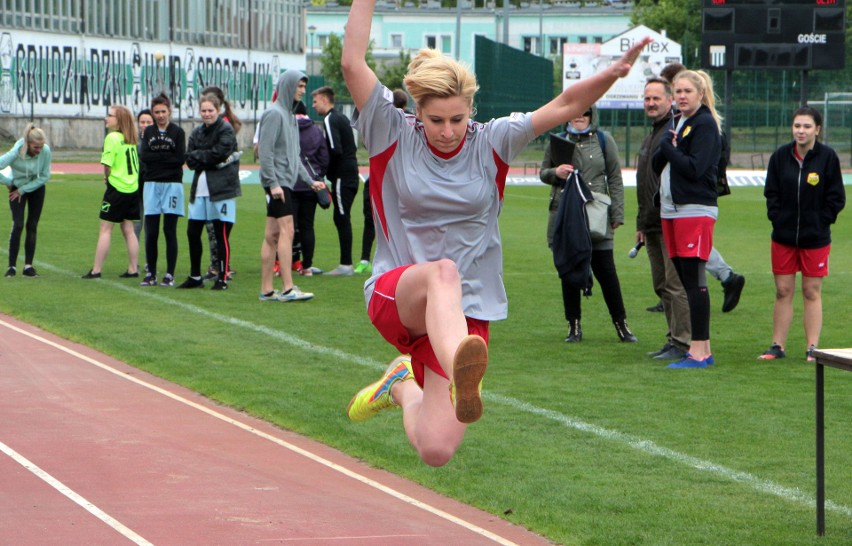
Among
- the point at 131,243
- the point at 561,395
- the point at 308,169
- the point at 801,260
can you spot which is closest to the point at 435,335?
the point at 561,395

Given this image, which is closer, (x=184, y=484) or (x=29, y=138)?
(x=184, y=484)

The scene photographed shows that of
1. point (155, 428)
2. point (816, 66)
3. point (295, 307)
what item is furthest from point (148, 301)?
point (816, 66)

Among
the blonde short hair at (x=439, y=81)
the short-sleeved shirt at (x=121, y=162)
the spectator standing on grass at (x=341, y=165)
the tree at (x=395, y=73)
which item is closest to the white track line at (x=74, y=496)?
the blonde short hair at (x=439, y=81)

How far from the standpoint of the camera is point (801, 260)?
10.3 metres

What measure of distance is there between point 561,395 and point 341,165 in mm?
7485

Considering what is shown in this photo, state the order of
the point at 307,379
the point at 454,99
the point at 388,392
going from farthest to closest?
1. the point at 307,379
2. the point at 388,392
3. the point at 454,99

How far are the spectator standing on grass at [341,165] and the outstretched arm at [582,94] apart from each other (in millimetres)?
10384

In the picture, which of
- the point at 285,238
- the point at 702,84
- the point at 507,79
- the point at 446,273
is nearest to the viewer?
the point at 446,273

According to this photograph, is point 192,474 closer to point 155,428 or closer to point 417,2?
point 155,428

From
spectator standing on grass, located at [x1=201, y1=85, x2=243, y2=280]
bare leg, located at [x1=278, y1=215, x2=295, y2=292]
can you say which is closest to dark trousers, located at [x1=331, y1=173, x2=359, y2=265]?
spectator standing on grass, located at [x1=201, y1=85, x2=243, y2=280]

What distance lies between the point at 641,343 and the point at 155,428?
479 centimetres

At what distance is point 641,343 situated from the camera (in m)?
11.5

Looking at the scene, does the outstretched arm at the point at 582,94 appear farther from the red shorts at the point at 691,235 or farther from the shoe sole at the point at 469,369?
the red shorts at the point at 691,235

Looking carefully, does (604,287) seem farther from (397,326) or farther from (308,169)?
(397,326)
